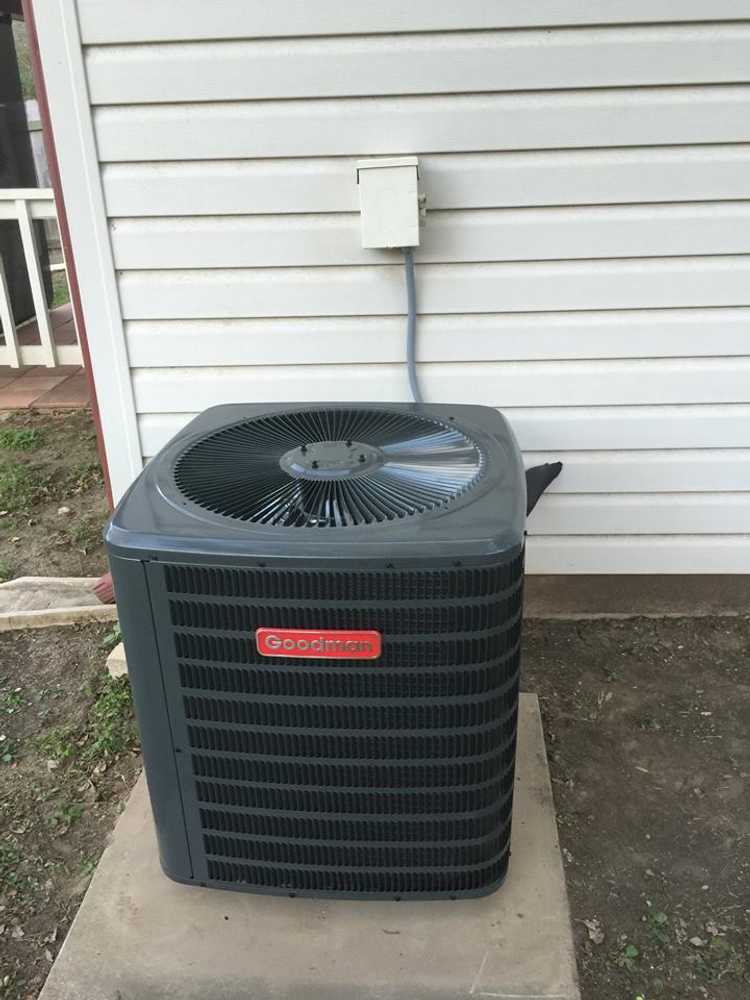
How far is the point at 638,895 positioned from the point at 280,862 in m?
0.77

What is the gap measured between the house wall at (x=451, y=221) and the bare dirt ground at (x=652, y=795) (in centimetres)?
37

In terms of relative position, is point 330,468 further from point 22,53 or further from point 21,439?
point 22,53

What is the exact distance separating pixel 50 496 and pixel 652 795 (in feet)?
9.19

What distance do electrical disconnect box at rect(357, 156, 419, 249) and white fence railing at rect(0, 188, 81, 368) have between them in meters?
2.90

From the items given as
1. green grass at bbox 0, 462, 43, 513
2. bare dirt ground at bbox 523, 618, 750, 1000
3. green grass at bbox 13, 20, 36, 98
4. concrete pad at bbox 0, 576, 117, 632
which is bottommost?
bare dirt ground at bbox 523, 618, 750, 1000

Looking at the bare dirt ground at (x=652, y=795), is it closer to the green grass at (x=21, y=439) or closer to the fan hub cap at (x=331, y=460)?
the fan hub cap at (x=331, y=460)

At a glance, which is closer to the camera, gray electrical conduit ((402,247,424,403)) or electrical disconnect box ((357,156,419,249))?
electrical disconnect box ((357,156,419,249))

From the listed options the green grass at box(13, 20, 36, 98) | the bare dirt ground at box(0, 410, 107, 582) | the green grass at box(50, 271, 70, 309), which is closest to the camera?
the bare dirt ground at box(0, 410, 107, 582)

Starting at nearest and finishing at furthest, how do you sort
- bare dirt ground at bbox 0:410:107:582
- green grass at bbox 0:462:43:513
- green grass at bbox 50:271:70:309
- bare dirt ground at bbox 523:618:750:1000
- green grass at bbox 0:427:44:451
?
bare dirt ground at bbox 523:618:750:1000 < bare dirt ground at bbox 0:410:107:582 < green grass at bbox 0:462:43:513 < green grass at bbox 0:427:44:451 < green grass at bbox 50:271:70:309

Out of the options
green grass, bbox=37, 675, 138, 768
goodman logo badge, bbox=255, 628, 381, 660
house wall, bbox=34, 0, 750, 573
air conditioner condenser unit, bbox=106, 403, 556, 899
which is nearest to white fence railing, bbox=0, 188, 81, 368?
house wall, bbox=34, 0, 750, 573

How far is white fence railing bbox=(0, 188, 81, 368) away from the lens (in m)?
4.68

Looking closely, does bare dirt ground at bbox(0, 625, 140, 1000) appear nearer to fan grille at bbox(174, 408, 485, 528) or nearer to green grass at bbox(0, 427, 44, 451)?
fan grille at bbox(174, 408, 485, 528)

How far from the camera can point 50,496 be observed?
3.62m

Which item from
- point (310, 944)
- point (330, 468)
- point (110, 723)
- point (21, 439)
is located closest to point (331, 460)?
point (330, 468)
